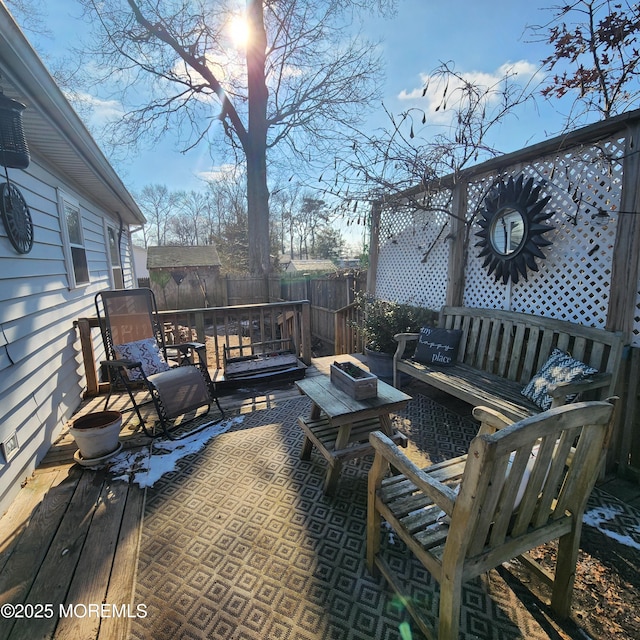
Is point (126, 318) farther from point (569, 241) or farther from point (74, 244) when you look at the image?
point (569, 241)

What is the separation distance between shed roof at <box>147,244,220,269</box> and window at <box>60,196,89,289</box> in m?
10.0

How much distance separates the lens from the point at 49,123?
2.53 meters

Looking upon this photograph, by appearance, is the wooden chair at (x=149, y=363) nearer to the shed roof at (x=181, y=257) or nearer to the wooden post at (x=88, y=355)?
the wooden post at (x=88, y=355)

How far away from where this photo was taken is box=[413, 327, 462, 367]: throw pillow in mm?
3537

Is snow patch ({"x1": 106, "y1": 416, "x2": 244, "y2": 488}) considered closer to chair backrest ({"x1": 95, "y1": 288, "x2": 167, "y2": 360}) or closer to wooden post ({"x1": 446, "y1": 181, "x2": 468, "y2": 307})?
chair backrest ({"x1": 95, "y1": 288, "x2": 167, "y2": 360})

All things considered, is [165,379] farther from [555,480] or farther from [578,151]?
[578,151]

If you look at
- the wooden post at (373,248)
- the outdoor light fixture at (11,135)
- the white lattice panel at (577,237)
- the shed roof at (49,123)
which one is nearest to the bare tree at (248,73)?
the wooden post at (373,248)

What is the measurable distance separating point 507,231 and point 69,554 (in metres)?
4.15

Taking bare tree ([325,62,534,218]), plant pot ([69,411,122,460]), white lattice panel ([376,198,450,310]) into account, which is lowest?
plant pot ([69,411,122,460])

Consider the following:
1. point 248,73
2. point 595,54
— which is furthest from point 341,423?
point 248,73

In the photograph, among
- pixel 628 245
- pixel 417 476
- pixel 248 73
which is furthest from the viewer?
pixel 248 73

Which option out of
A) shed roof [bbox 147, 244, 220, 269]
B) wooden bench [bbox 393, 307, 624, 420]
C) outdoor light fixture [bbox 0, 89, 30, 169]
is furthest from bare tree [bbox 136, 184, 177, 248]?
wooden bench [bbox 393, 307, 624, 420]

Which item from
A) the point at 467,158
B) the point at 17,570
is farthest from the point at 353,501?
the point at 467,158

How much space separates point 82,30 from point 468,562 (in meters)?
11.4
